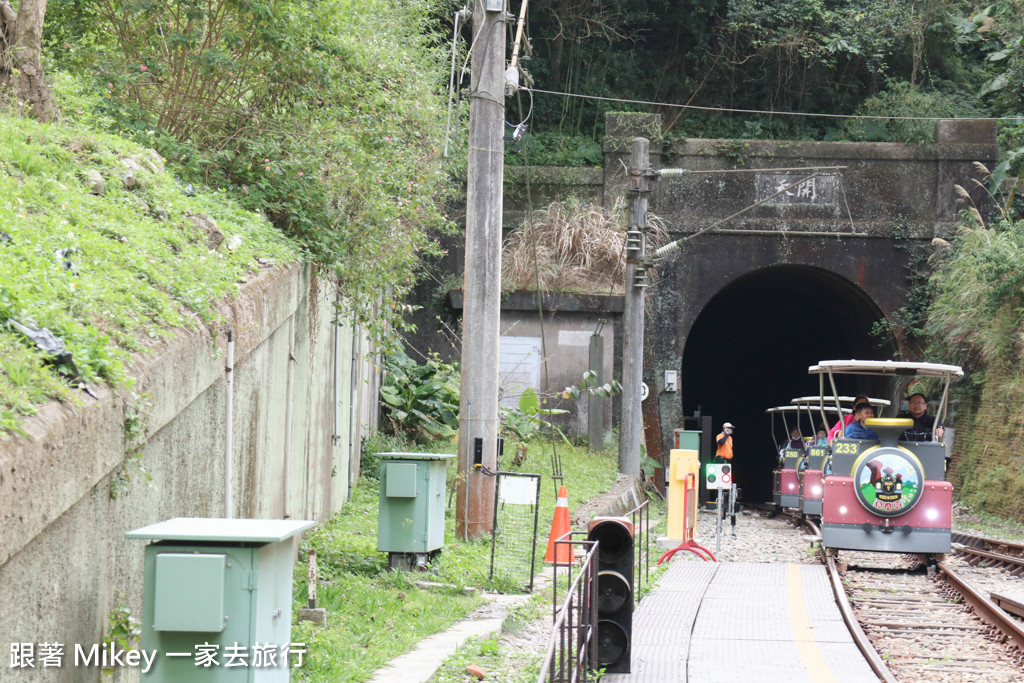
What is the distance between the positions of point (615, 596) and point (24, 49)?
6.90 metres

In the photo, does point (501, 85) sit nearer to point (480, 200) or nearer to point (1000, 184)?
point (480, 200)

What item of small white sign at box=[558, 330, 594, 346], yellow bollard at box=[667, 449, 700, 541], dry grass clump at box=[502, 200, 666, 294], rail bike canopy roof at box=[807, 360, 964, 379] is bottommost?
yellow bollard at box=[667, 449, 700, 541]

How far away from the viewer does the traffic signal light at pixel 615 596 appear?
7391 millimetres

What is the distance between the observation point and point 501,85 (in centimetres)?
1169

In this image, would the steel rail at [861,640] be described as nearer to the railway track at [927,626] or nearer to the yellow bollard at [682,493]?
the railway track at [927,626]

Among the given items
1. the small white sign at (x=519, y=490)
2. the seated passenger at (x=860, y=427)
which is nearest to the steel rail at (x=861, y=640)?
the seated passenger at (x=860, y=427)

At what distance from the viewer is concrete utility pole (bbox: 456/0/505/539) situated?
1129 centimetres

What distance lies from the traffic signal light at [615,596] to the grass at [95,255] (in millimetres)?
3067

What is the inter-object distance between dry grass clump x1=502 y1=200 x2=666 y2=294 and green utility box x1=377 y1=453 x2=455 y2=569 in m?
15.3

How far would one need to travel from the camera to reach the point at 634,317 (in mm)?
21906

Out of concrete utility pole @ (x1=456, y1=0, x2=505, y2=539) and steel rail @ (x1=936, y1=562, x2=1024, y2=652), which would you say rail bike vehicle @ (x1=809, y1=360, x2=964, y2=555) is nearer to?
steel rail @ (x1=936, y1=562, x2=1024, y2=652)

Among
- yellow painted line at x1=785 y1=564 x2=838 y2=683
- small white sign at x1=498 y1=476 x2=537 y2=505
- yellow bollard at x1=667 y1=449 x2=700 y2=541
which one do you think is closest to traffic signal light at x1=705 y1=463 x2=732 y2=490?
yellow bollard at x1=667 y1=449 x2=700 y2=541

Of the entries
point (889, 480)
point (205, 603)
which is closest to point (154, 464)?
point (205, 603)

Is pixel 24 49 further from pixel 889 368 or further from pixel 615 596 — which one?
pixel 889 368
